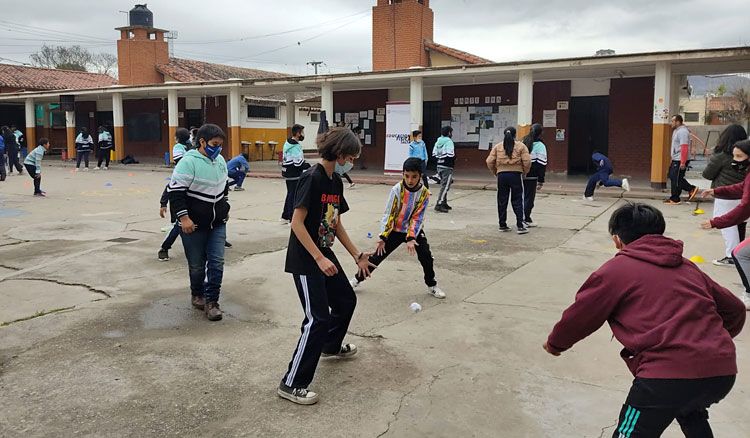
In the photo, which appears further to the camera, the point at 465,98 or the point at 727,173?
the point at 465,98

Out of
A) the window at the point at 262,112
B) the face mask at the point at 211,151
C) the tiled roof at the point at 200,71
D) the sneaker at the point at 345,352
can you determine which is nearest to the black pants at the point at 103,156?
the tiled roof at the point at 200,71

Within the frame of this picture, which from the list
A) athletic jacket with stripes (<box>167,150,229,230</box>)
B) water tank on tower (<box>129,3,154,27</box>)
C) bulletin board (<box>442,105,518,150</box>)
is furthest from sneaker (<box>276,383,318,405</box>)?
water tank on tower (<box>129,3,154,27</box>)

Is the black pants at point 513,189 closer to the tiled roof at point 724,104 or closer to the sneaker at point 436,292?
the sneaker at point 436,292

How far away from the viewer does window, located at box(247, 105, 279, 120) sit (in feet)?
99.4

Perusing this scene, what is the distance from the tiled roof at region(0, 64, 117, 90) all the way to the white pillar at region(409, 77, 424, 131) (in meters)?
25.7

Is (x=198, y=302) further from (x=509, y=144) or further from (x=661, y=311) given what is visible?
(x=509, y=144)

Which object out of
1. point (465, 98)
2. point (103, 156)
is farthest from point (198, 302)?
point (103, 156)

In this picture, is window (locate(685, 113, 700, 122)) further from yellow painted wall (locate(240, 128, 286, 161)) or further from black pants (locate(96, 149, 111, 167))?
black pants (locate(96, 149, 111, 167))

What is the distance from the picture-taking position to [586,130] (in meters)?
19.0

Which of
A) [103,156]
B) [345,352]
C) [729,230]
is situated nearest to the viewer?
[345,352]

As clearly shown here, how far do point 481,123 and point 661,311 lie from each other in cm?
1860

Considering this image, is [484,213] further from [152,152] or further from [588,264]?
[152,152]

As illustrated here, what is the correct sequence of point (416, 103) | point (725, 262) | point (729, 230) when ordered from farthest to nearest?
point (416, 103) → point (725, 262) → point (729, 230)

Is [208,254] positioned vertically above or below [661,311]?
below
